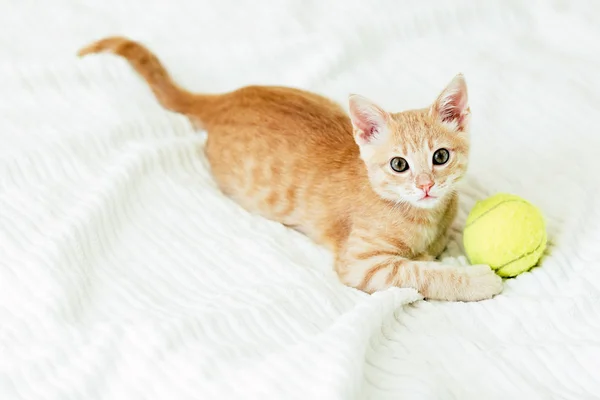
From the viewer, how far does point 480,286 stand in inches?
56.6

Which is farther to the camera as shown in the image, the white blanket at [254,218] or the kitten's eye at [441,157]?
the kitten's eye at [441,157]

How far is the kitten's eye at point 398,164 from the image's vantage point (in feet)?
5.01

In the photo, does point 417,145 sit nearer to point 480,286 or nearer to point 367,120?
point 367,120

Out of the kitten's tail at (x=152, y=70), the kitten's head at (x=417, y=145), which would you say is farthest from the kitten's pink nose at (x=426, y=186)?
the kitten's tail at (x=152, y=70)

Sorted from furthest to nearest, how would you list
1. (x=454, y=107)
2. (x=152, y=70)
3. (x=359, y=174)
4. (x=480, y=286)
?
(x=152, y=70)
(x=359, y=174)
(x=454, y=107)
(x=480, y=286)

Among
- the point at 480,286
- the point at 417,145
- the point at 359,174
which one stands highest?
the point at 417,145

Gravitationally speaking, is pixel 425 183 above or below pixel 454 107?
below

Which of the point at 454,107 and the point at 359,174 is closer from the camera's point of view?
the point at 454,107

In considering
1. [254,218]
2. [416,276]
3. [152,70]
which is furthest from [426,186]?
[152,70]

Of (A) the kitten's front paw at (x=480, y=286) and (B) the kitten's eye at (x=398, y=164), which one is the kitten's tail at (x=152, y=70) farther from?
(A) the kitten's front paw at (x=480, y=286)

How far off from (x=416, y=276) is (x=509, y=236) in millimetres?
207

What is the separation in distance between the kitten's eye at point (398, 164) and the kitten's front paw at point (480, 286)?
262 mm

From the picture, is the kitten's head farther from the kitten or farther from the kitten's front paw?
the kitten's front paw

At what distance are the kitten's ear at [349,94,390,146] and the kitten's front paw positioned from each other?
0.37m
